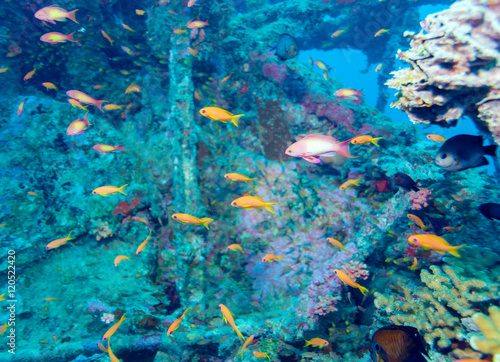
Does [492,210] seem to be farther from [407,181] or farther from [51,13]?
[51,13]

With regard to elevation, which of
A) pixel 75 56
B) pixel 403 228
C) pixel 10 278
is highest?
pixel 75 56

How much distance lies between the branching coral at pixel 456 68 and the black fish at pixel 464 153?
0.36 metres

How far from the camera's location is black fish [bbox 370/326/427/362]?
1875 millimetres

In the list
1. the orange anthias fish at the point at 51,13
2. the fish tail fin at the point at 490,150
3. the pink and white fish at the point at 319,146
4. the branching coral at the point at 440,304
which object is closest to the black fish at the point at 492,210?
the branching coral at the point at 440,304

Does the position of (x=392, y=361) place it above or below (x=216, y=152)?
above

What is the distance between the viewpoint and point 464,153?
2285 millimetres

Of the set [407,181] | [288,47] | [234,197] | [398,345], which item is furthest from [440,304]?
[288,47]

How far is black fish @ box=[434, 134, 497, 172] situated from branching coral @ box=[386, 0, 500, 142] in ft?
1.18

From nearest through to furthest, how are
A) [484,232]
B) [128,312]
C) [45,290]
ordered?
[484,232] → [128,312] → [45,290]

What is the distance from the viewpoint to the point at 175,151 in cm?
505

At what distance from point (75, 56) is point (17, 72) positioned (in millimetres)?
1672

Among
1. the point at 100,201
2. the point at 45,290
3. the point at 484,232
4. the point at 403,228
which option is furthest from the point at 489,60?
the point at 45,290

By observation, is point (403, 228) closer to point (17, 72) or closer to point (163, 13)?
point (163, 13)

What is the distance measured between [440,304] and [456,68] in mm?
2604
